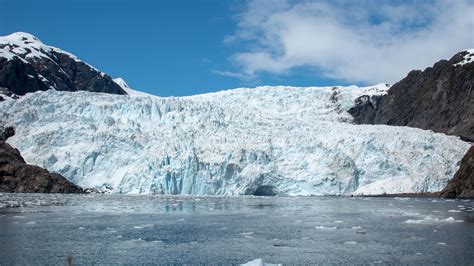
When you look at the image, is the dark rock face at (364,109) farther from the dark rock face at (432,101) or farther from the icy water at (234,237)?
the icy water at (234,237)

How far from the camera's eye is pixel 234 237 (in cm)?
1432

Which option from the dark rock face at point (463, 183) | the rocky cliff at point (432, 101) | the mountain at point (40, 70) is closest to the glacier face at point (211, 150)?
the dark rock face at point (463, 183)

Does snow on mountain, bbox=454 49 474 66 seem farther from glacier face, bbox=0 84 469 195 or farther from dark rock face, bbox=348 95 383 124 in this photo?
glacier face, bbox=0 84 469 195

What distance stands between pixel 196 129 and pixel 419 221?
77.4 feet

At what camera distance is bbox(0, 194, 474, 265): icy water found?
11.1m

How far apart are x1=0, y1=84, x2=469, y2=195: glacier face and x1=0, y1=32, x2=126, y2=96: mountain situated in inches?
1225

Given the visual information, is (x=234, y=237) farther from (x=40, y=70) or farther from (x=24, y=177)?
(x=40, y=70)

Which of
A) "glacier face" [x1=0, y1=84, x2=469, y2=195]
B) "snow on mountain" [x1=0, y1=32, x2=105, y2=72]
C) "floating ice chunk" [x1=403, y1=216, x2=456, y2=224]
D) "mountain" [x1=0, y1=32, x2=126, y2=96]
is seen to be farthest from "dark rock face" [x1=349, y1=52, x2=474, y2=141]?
"snow on mountain" [x1=0, y1=32, x2=105, y2=72]

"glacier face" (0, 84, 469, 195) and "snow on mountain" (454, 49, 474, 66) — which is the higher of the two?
"snow on mountain" (454, 49, 474, 66)

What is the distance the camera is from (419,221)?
17641 mm

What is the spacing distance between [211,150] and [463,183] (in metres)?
16.7

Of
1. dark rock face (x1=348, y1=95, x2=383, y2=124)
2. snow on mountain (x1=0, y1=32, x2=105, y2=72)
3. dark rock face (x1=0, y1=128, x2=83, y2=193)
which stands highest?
snow on mountain (x1=0, y1=32, x2=105, y2=72)

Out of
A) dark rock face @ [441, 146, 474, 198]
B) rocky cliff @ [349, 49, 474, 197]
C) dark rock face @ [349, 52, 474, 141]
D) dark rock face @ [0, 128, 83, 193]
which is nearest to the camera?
dark rock face @ [441, 146, 474, 198]

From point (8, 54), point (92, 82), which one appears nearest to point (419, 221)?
point (8, 54)
